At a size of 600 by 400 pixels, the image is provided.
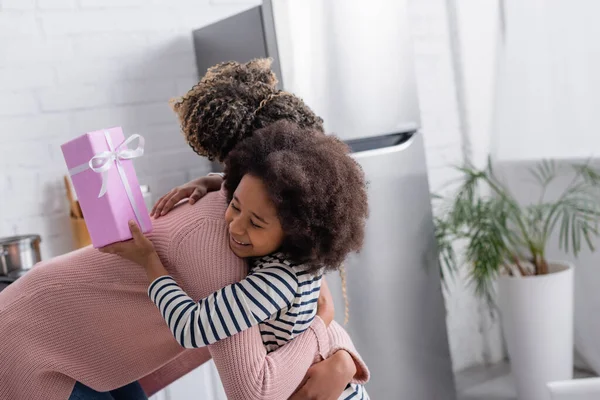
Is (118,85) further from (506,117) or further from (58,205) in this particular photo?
(506,117)

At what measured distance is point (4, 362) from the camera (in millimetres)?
1231

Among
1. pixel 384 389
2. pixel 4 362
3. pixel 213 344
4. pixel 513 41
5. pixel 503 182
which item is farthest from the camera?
pixel 503 182

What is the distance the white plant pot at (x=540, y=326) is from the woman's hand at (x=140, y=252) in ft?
5.95

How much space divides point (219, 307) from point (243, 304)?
3cm

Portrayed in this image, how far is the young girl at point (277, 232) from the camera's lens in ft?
3.57

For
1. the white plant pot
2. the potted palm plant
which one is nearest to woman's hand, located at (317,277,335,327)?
the potted palm plant

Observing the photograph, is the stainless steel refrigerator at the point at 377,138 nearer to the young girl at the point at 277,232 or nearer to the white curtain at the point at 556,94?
the white curtain at the point at 556,94

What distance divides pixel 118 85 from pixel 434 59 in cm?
134

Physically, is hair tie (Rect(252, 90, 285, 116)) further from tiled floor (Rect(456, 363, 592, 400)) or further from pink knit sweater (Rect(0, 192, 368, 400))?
tiled floor (Rect(456, 363, 592, 400))

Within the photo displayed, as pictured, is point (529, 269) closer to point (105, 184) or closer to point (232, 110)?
point (232, 110)

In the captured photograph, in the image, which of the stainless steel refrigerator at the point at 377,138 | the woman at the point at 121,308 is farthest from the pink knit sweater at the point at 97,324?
the stainless steel refrigerator at the point at 377,138

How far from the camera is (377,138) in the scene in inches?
91.3

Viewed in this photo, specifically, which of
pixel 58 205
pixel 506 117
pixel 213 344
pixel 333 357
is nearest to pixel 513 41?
pixel 506 117

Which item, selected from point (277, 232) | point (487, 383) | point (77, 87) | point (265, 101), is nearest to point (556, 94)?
point (487, 383)
